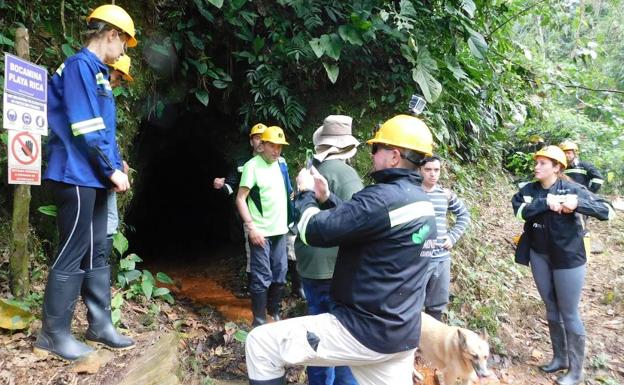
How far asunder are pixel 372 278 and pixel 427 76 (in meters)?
4.31

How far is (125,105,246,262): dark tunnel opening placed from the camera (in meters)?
7.98

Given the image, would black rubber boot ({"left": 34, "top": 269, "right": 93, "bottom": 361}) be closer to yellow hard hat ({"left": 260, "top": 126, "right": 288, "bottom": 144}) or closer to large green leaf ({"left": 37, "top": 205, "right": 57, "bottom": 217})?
large green leaf ({"left": 37, "top": 205, "right": 57, "bottom": 217})

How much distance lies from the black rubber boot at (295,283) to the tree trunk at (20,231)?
3.28m

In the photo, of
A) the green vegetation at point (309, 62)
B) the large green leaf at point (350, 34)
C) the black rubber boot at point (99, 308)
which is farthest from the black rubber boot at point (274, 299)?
the large green leaf at point (350, 34)

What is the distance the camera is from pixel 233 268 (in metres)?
8.37

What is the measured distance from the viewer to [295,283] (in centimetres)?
615

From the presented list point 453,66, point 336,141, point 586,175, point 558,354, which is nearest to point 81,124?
point 336,141

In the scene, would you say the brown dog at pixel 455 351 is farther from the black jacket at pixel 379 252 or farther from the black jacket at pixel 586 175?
the black jacket at pixel 586 175

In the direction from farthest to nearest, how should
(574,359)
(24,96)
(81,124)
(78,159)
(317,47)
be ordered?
1. (317,47)
2. (574,359)
3. (24,96)
4. (78,159)
5. (81,124)

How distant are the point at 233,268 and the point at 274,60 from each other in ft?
13.3

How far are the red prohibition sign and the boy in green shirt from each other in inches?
81.4

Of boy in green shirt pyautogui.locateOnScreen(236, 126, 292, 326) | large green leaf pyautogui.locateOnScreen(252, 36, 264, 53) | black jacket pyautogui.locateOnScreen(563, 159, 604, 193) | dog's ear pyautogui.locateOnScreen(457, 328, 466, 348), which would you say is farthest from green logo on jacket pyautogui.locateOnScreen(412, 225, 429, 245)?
black jacket pyautogui.locateOnScreen(563, 159, 604, 193)

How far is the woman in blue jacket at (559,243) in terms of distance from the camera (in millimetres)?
4285

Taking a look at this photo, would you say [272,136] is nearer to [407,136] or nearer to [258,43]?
[258,43]
